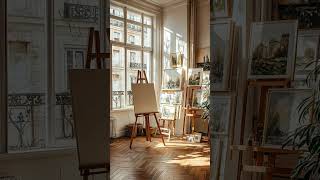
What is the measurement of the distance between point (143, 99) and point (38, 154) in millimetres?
4196

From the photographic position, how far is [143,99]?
7.66 metres

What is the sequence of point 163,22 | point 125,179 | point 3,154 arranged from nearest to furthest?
point 3,154
point 125,179
point 163,22

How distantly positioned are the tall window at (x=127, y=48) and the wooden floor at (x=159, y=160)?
133cm

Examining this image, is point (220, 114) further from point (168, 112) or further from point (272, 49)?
point (168, 112)

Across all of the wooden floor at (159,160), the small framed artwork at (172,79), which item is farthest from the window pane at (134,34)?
the wooden floor at (159,160)

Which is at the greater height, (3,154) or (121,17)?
(121,17)

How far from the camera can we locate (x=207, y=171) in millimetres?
5398

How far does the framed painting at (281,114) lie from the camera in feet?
11.2

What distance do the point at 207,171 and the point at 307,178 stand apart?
2.88 m

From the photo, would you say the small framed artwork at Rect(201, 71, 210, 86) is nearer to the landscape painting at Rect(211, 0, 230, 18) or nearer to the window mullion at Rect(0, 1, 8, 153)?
the landscape painting at Rect(211, 0, 230, 18)

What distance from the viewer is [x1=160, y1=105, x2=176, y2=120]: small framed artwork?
8.70 metres

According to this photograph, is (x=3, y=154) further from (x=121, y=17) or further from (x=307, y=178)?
(x=121, y=17)

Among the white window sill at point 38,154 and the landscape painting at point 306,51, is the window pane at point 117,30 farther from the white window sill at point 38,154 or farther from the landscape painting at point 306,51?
the landscape painting at point 306,51

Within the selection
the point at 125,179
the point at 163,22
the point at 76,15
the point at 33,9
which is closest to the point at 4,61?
the point at 33,9
